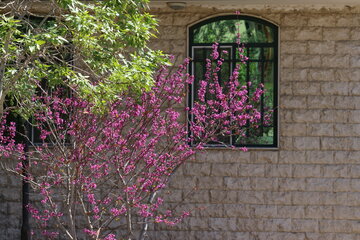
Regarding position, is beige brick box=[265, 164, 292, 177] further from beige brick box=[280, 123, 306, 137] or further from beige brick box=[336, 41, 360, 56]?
beige brick box=[336, 41, 360, 56]

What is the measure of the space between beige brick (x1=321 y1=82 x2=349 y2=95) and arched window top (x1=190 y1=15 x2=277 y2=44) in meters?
1.01

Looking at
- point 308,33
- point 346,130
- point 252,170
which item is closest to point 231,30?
point 308,33

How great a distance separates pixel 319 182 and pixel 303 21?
224cm

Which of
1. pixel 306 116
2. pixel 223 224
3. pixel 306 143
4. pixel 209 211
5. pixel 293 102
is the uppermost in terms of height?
pixel 293 102

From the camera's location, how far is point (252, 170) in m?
10.5

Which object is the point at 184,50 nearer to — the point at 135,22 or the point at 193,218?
the point at 193,218

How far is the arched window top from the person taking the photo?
35.1 ft

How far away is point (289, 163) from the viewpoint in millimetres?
10508

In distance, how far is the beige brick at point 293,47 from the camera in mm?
10523

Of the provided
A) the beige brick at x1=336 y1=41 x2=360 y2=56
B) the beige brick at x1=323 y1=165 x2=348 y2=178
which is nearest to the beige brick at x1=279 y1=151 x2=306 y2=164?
the beige brick at x1=323 y1=165 x2=348 y2=178

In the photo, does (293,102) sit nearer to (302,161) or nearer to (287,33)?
(302,161)

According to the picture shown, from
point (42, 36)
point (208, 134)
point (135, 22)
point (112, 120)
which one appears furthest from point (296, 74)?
point (42, 36)

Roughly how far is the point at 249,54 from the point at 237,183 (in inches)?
71.9

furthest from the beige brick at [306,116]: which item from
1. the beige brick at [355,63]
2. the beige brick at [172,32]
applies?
the beige brick at [172,32]
